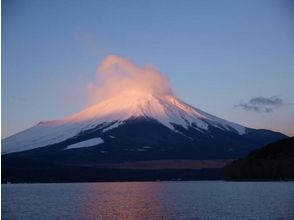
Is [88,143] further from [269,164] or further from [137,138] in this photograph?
[269,164]

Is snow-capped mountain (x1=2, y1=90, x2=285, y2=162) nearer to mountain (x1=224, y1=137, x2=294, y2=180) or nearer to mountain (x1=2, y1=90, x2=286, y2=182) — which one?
mountain (x1=2, y1=90, x2=286, y2=182)

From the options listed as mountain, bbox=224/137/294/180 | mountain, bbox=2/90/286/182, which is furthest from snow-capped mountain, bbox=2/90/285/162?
mountain, bbox=224/137/294/180

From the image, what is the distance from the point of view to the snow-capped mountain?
11719cm

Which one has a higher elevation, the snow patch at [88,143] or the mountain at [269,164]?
the snow patch at [88,143]

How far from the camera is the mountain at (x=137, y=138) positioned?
11125cm

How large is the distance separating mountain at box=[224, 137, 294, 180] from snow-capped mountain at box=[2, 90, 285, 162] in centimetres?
3538

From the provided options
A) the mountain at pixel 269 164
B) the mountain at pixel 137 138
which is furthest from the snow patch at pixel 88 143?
the mountain at pixel 269 164

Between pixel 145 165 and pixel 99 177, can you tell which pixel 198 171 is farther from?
pixel 99 177

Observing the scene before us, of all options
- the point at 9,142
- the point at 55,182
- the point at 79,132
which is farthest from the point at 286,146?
the point at 9,142

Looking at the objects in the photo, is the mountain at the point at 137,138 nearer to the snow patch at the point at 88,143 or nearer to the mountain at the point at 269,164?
the snow patch at the point at 88,143

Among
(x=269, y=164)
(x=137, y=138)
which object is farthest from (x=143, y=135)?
(x=269, y=164)

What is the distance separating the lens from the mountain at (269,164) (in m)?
69.8

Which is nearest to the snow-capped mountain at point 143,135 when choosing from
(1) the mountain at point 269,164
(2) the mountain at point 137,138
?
(2) the mountain at point 137,138

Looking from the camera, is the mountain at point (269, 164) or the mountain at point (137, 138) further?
the mountain at point (137, 138)
